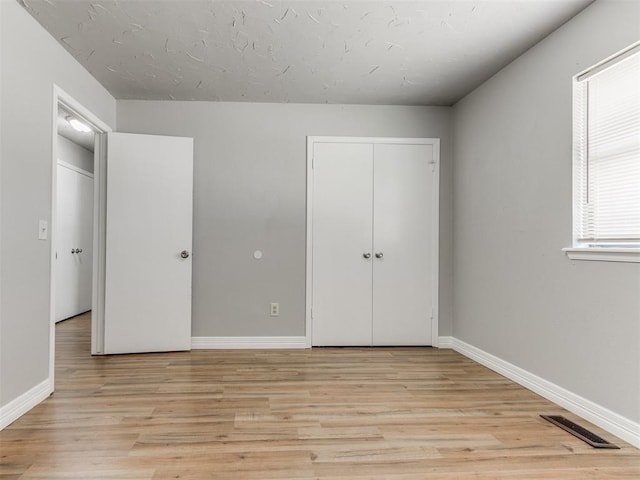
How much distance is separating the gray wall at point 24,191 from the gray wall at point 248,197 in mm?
1276

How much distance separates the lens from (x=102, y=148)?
141 inches

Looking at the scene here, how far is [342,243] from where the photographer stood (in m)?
3.90

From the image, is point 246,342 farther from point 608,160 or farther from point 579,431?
point 608,160

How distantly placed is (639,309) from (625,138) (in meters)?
0.87

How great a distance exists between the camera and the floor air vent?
1.95m

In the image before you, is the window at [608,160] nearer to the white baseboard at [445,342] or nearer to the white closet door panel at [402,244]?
the white closet door panel at [402,244]

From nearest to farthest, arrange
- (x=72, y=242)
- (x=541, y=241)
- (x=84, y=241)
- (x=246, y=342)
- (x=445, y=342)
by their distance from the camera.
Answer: (x=541, y=241) < (x=246, y=342) < (x=445, y=342) < (x=72, y=242) < (x=84, y=241)

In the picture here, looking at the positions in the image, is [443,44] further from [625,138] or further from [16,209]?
[16,209]

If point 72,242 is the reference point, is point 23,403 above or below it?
below

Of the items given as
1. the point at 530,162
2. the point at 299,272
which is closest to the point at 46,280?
the point at 299,272

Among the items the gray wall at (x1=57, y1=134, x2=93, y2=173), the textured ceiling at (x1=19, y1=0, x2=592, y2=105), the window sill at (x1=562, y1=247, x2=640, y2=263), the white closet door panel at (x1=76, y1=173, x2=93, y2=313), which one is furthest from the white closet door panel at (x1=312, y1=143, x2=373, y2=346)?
the white closet door panel at (x1=76, y1=173, x2=93, y2=313)

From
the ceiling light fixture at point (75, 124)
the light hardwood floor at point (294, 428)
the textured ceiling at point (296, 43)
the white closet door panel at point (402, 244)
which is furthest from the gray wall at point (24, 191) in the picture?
the white closet door panel at point (402, 244)

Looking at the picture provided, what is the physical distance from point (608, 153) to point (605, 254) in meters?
0.55

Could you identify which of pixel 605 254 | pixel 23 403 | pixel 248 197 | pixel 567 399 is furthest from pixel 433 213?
pixel 23 403
